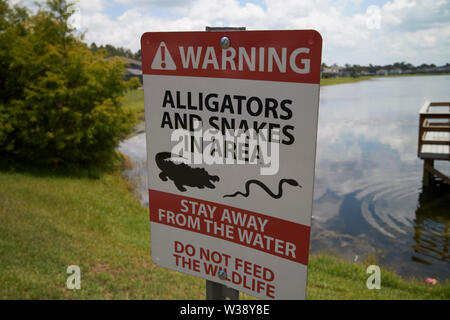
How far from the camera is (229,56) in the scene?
5.37 ft

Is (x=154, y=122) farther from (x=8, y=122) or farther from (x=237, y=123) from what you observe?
(x=8, y=122)

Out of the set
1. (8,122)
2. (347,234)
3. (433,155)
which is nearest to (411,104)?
(433,155)

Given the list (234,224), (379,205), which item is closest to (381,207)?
(379,205)

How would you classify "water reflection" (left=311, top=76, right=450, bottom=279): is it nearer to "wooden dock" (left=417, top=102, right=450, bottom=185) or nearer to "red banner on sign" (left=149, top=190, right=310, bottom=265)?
"wooden dock" (left=417, top=102, right=450, bottom=185)

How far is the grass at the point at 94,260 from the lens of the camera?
5.00 meters

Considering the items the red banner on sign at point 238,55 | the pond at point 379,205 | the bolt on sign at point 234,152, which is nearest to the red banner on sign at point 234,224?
the bolt on sign at point 234,152

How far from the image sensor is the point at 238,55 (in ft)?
5.30

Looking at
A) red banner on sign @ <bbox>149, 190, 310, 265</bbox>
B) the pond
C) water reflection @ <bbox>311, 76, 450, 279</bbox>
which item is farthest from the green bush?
red banner on sign @ <bbox>149, 190, 310, 265</bbox>

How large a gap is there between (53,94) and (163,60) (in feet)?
45.4

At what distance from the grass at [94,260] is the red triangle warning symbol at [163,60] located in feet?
12.1

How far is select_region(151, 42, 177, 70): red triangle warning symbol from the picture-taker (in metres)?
1.82

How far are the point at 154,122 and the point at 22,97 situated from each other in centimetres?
1562
